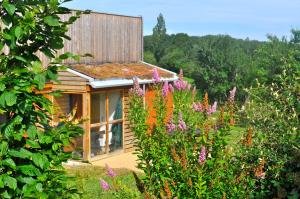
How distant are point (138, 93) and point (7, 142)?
2091 mm

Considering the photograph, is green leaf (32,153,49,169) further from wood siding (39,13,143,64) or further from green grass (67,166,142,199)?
wood siding (39,13,143,64)

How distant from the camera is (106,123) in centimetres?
1661

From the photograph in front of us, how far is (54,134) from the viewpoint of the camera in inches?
150

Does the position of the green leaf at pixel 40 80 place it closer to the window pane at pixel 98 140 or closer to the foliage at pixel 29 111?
the foliage at pixel 29 111

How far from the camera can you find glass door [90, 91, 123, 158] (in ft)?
53.5

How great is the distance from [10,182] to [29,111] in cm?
57

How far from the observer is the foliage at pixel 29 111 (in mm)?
3553

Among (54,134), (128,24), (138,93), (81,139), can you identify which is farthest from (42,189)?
(128,24)

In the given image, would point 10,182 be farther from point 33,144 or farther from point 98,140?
point 98,140

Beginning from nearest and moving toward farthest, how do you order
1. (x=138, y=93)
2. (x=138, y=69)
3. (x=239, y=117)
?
(x=138, y=93) < (x=239, y=117) < (x=138, y=69)

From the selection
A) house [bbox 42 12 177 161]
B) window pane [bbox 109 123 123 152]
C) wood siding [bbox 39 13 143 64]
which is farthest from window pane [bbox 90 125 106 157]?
wood siding [bbox 39 13 143 64]

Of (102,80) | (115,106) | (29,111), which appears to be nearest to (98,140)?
(115,106)

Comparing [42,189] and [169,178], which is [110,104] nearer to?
[169,178]

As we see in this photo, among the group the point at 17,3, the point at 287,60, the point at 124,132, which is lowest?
the point at 124,132
